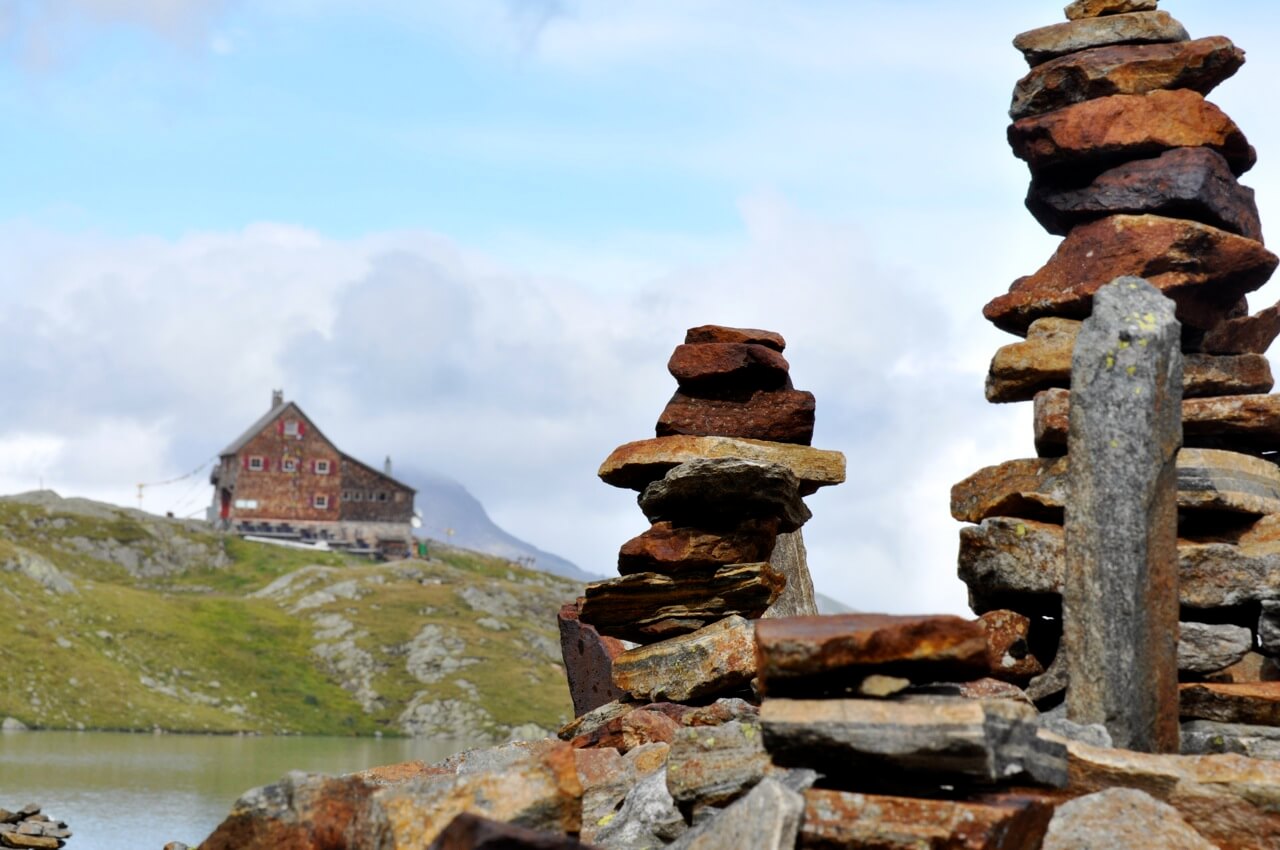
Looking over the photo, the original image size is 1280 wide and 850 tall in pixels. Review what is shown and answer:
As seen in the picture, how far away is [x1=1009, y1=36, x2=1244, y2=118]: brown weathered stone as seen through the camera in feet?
63.9

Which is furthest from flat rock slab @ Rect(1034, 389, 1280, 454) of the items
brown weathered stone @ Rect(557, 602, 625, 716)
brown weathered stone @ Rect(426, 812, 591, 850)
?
brown weathered stone @ Rect(426, 812, 591, 850)

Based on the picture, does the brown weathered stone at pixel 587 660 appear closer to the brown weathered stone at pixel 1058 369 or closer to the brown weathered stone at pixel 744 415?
the brown weathered stone at pixel 744 415

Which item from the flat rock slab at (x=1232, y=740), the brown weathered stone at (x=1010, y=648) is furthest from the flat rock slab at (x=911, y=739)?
the brown weathered stone at (x=1010, y=648)

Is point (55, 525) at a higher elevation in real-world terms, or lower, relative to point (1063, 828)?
higher

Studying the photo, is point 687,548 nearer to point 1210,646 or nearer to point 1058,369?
point 1058,369

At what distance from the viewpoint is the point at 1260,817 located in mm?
11625

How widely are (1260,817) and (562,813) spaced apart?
5667mm

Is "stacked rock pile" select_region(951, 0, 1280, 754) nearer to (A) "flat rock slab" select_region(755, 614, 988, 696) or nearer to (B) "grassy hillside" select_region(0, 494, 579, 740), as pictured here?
(A) "flat rock slab" select_region(755, 614, 988, 696)

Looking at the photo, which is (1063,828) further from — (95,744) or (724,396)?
(95,744)

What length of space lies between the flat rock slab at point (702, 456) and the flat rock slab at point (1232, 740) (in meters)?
5.72

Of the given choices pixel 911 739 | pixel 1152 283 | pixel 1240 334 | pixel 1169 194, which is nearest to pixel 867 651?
pixel 911 739

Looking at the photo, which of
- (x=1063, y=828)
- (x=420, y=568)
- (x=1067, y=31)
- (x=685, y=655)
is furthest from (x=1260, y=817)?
(x=420, y=568)

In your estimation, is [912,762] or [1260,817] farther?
[1260,817]

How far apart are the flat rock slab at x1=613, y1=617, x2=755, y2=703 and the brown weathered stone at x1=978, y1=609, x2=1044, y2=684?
281 cm
